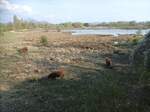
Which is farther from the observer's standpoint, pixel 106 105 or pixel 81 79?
pixel 81 79

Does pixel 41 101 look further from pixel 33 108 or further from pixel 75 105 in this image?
pixel 75 105

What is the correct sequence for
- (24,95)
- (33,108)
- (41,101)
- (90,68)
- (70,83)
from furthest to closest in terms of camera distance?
(90,68), (70,83), (24,95), (41,101), (33,108)

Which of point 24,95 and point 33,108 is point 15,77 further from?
point 33,108

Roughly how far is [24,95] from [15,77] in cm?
351

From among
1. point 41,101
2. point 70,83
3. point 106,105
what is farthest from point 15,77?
point 106,105

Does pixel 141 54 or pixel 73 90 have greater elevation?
pixel 141 54

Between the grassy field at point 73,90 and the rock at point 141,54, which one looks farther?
the rock at point 141,54

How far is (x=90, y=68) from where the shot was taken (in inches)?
669

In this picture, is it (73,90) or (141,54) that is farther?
(141,54)

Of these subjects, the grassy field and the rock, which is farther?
the rock

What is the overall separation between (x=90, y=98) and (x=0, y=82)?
5259mm

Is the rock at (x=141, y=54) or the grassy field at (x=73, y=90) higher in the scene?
the rock at (x=141, y=54)

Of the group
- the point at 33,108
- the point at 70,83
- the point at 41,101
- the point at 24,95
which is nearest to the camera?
the point at 33,108

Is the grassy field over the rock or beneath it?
beneath
